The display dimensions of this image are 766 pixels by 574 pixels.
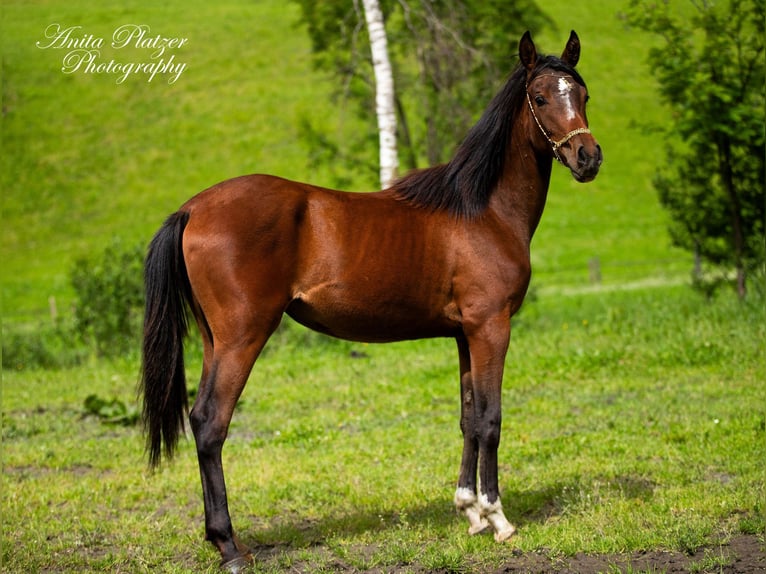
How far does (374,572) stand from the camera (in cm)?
471

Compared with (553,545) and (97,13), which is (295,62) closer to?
(97,13)

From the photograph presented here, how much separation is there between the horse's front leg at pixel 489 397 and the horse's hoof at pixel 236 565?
4.88 feet

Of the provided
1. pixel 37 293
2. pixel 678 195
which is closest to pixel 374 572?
pixel 678 195

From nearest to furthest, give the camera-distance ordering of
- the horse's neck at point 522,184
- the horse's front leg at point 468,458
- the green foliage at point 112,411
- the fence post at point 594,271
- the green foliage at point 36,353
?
the horse's front leg at point 468,458 → the horse's neck at point 522,184 → the green foliage at point 112,411 → the green foliage at point 36,353 → the fence post at point 594,271

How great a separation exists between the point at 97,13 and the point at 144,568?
4797cm

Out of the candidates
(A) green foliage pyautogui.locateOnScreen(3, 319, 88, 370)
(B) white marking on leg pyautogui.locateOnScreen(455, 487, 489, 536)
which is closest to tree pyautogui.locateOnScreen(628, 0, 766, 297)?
(B) white marking on leg pyautogui.locateOnScreen(455, 487, 489, 536)

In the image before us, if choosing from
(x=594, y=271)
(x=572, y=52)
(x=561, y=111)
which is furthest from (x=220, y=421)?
(x=594, y=271)

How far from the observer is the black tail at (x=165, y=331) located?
16.8 ft

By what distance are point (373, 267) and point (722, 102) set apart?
963cm

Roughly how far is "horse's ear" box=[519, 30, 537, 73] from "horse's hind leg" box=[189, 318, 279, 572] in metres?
2.36

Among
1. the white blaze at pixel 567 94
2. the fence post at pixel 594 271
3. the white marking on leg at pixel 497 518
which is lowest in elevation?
the fence post at pixel 594 271

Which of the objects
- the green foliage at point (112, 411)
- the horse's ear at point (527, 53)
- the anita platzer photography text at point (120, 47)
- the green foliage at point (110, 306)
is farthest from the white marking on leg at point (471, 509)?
the green foliage at point (110, 306)

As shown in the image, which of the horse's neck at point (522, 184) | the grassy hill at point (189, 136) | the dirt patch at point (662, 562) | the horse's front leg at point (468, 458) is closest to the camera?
the dirt patch at point (662, 562)

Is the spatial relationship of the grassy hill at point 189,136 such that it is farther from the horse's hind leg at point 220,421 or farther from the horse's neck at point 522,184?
the horse's hind leg at point 220,421
